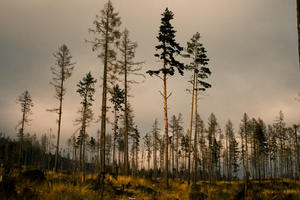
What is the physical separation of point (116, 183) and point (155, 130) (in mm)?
38112

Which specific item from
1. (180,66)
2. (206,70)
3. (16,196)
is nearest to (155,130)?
(206,70)

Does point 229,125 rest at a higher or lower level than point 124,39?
lower

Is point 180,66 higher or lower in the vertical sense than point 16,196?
higher

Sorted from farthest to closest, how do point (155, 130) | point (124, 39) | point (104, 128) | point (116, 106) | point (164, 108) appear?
point (155, 130) → point (116, 106) → point (124, 39) → point (164, 108) → point (104, 128)

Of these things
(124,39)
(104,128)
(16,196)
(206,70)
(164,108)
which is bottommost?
(16,196)

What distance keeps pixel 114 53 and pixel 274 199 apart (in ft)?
44.5

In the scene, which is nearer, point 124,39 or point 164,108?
point 164,108

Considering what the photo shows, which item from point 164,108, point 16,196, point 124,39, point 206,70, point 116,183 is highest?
point 124,39

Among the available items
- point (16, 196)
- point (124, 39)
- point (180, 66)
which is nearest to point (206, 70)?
point (180, 66)

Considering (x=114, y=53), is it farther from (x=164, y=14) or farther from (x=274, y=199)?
(x=274, y=199)

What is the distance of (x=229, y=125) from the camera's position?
58094 millimetres

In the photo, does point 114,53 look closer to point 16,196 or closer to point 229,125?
point 16,196

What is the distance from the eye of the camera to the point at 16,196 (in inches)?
212

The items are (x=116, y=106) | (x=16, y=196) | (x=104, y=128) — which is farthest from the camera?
(x=116, y=106)
